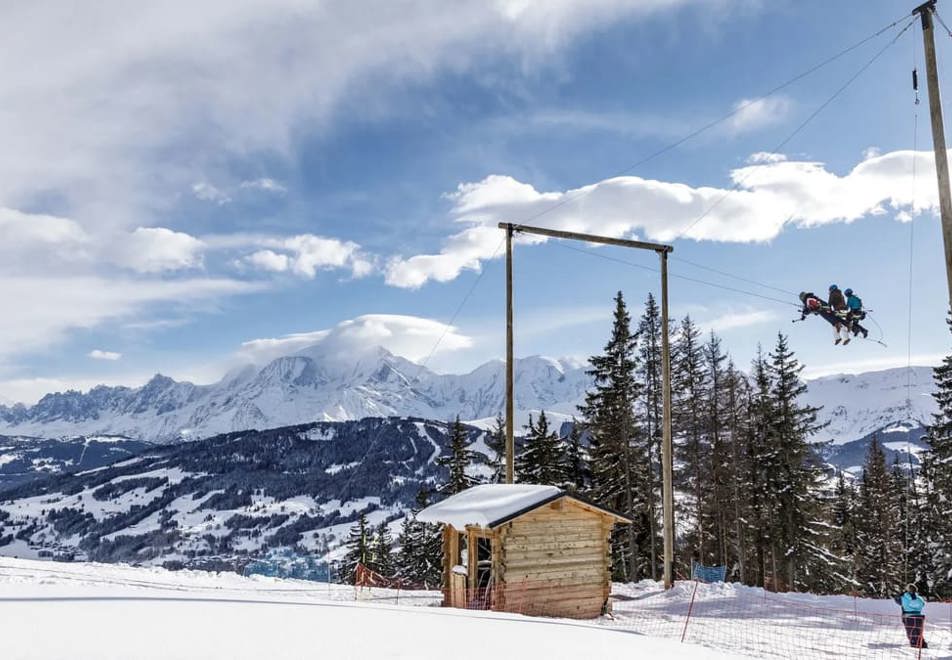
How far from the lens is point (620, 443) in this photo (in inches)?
1318

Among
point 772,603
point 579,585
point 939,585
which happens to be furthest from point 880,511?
point 579,585

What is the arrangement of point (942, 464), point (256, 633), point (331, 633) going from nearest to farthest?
point (256, 633)
point (331, 633)
point (942, 464)

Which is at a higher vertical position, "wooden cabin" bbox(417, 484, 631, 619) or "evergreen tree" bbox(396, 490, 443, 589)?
"wooden cabin" bbox(417, 484, 631, 619)

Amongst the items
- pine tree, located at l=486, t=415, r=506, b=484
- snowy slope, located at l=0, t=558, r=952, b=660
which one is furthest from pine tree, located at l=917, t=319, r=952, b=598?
pine tree, located at l=486, t=415, r=506, b=484

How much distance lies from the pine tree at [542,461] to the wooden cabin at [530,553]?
15.5 meters

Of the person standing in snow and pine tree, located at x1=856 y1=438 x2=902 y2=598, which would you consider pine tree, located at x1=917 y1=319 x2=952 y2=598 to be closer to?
pine tree, located at x1=856 y1=438 x2=902 y2=598

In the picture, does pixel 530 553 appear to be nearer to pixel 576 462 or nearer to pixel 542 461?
pixel 542 461

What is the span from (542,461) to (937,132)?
26927 millimetres

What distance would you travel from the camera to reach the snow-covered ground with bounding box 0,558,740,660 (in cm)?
571

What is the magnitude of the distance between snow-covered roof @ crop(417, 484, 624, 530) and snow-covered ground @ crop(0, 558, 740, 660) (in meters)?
7.09

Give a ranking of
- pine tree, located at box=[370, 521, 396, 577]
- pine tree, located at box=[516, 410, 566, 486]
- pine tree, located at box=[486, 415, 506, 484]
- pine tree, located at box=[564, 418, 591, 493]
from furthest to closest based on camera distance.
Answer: pine tree, located at box=[370, 521, 396, 577], pine tree, located at box=[486, 415, 506, 484], pine tree, located at box=[564, 418, 591, 493], pine tree, located at box=[516, 410, 566, 486]

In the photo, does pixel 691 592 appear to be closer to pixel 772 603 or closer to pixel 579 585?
pixel 772 603

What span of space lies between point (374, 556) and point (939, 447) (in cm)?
4338

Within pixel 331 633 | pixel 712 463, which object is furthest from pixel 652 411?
pixel 331 633
